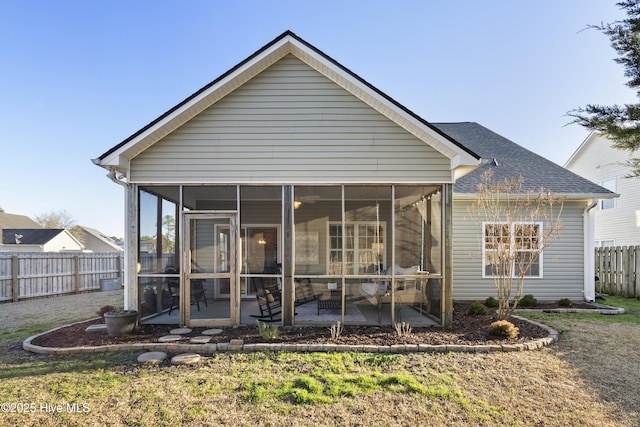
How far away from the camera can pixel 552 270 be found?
957 cm

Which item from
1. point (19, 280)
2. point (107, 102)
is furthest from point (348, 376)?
point (107, 102)

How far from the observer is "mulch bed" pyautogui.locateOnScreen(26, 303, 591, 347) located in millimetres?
5758

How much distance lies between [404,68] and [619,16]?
5448 mm

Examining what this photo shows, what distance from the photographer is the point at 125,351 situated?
17.8 ft

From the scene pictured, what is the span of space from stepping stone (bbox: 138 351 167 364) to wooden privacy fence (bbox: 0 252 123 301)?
9.25 meters

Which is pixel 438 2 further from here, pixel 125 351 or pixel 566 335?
pixel 125 351

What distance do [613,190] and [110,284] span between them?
23075mm

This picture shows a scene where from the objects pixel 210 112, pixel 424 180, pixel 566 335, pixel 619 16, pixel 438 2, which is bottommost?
pixel 566 335

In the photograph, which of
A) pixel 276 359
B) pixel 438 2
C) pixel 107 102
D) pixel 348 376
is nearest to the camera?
pixel 348 376

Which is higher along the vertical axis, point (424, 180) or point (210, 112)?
point (210, 112)

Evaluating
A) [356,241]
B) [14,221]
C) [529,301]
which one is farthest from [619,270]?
[14,221]

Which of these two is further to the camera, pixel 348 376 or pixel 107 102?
pixel 107 102

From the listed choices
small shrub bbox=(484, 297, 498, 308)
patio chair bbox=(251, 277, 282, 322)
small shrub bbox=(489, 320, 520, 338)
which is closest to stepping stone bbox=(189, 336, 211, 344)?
patio chair bbox=(251, 277, 282, 322)

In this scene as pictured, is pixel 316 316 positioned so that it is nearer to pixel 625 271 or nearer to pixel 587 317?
pixel 587 317
